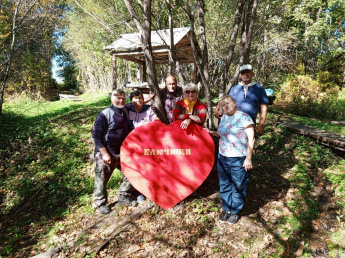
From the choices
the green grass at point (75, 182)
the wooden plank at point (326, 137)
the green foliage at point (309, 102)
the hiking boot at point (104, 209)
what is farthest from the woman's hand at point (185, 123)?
the green foliage at point (309, 102)

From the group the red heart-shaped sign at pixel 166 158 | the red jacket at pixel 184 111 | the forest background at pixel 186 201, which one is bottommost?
the forest background at pixel 186 201

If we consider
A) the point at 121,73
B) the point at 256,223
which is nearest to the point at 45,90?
the point at 121,73

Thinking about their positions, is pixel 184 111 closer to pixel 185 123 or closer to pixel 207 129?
pixel 185 123

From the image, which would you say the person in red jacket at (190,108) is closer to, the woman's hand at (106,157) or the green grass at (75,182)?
the woman's hand at (106,157)

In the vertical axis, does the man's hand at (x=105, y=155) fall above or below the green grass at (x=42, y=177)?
above

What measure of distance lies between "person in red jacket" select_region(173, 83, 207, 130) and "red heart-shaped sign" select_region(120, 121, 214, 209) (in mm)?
119

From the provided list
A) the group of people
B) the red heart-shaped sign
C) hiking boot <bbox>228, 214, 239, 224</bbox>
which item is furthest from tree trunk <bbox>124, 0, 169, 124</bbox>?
hiking boot <bbox>228, 214, 239, 224</bbox>

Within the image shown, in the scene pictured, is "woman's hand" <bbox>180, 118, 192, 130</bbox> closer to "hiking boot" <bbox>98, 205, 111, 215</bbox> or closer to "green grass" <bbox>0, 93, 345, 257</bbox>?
"green grass" <bbox>0, 93, 345, 257</bbox>

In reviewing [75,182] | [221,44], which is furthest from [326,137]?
[221,44]

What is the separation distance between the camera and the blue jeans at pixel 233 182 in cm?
236

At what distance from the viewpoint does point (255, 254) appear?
2.18 m

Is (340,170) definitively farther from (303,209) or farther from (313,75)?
(313,75)

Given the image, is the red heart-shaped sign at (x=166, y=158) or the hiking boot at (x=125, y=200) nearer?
the red heart-shaped sign at (x=166, y=158)

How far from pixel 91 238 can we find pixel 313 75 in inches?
580
